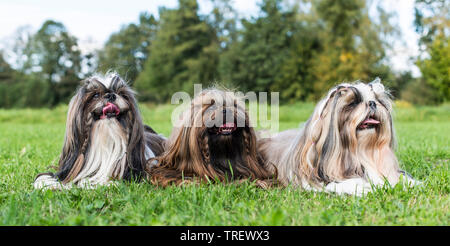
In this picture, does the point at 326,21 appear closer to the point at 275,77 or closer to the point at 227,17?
the point at 275,77

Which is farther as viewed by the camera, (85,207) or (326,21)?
(326,21)

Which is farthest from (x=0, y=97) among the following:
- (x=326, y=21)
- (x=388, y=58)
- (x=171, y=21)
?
(x=388, y=58)

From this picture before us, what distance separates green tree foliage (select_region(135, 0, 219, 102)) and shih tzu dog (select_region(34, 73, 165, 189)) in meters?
30.4

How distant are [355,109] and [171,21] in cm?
3490

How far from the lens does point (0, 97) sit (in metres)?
39.4

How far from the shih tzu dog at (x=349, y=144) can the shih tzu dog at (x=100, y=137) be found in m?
1.63

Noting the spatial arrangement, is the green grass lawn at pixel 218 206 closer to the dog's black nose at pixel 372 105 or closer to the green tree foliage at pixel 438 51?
the dog's black nose at pixel 372 105

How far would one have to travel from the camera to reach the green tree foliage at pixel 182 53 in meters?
34.8

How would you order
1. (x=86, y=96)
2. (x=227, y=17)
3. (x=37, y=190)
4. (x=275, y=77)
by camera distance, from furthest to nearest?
(x=227, y=17)
(x=275, y=77)
(x=86, y=96)
(x=37, y=190)

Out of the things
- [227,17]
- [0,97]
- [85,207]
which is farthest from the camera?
[0,97]

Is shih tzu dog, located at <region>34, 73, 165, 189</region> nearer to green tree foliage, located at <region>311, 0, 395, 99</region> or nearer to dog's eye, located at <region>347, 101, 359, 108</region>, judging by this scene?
dog's eye, located at <region>347, 101, 359, 108</region>

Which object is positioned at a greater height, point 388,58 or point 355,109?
point 388,58

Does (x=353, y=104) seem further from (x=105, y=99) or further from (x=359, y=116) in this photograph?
(x=105, y=99)
